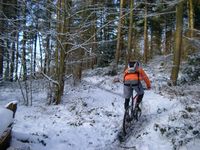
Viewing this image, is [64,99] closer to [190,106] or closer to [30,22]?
[30,22]

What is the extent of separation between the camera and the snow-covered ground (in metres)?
9.48

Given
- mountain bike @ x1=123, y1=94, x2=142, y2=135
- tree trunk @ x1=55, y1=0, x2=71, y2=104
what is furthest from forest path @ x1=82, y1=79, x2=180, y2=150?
tree trunk @ x1=55, y1=0, x2=71, y2=104

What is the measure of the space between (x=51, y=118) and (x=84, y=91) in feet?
18.4

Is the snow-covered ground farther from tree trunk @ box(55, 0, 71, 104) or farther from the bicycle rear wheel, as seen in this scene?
tree trunk @ box(55, 0, 71, 104)

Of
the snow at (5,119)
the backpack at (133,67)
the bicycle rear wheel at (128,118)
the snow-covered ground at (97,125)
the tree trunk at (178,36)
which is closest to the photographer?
the snow at (5,119)

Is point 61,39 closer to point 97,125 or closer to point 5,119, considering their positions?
point 97,125

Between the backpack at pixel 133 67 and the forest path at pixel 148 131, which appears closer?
the forest path at pixel 148 131

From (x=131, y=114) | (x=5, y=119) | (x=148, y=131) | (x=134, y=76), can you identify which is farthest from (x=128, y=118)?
(x=5, y=119)

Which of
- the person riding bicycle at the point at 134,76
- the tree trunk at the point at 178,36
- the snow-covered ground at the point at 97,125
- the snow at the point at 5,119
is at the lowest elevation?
the snow-covered ground at the point at 97,125

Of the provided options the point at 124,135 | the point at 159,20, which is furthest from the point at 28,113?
the point at 159,20

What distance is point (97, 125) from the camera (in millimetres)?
12336

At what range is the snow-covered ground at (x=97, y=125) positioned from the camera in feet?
31.1

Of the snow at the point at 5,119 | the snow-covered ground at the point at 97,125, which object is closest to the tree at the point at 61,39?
the snow-covered ground at the point at 97,125

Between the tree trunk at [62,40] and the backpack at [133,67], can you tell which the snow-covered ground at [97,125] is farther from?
the backpack at [133,67]
